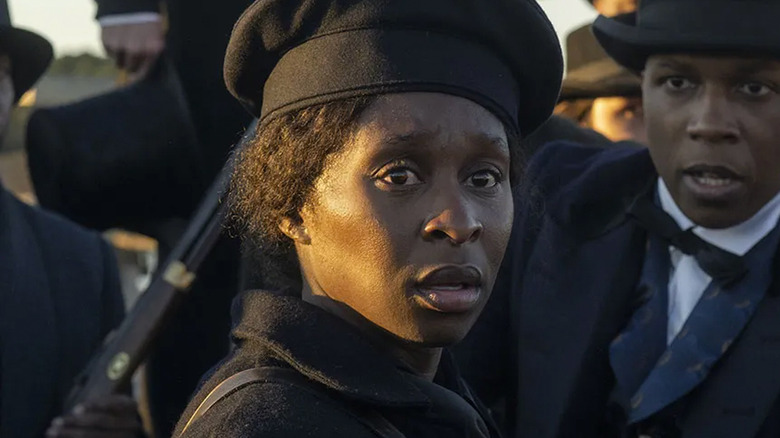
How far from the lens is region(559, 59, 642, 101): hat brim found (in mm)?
5727

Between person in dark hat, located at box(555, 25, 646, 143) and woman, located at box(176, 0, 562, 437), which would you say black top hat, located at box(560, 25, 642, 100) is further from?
woman, located at box(176, 0, 562, 437)

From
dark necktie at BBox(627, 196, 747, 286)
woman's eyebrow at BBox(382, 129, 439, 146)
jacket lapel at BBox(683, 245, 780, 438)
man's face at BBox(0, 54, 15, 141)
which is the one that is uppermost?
woman's eyebrow at BBox(382, 129, 439, 146)

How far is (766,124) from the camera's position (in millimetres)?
3652

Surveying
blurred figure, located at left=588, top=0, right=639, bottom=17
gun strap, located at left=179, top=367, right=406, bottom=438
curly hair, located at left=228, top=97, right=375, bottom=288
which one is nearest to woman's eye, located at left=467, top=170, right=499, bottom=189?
curly hair, located at left=228, top=97, right=375, bottom=288

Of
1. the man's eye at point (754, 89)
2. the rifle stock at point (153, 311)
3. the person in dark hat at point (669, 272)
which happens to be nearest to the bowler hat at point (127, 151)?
the rifle stock at point (153, 311)

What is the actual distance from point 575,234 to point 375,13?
4.90ft

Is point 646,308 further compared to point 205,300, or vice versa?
point 205,300

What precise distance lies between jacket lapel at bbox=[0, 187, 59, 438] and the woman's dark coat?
195 centimetres

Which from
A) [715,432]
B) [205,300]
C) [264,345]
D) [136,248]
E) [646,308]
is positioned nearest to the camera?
[264,345]

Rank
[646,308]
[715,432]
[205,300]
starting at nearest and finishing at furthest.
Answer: [715,432]
[646,308]
[205,300]

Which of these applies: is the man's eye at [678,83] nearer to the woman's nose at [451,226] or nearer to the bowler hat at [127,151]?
the woman's nose at [451,226]

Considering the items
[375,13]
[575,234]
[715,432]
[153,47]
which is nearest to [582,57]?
[153,47]

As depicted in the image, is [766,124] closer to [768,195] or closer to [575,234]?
[768,195]

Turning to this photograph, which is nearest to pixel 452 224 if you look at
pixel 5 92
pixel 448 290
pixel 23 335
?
pixel 448 290
